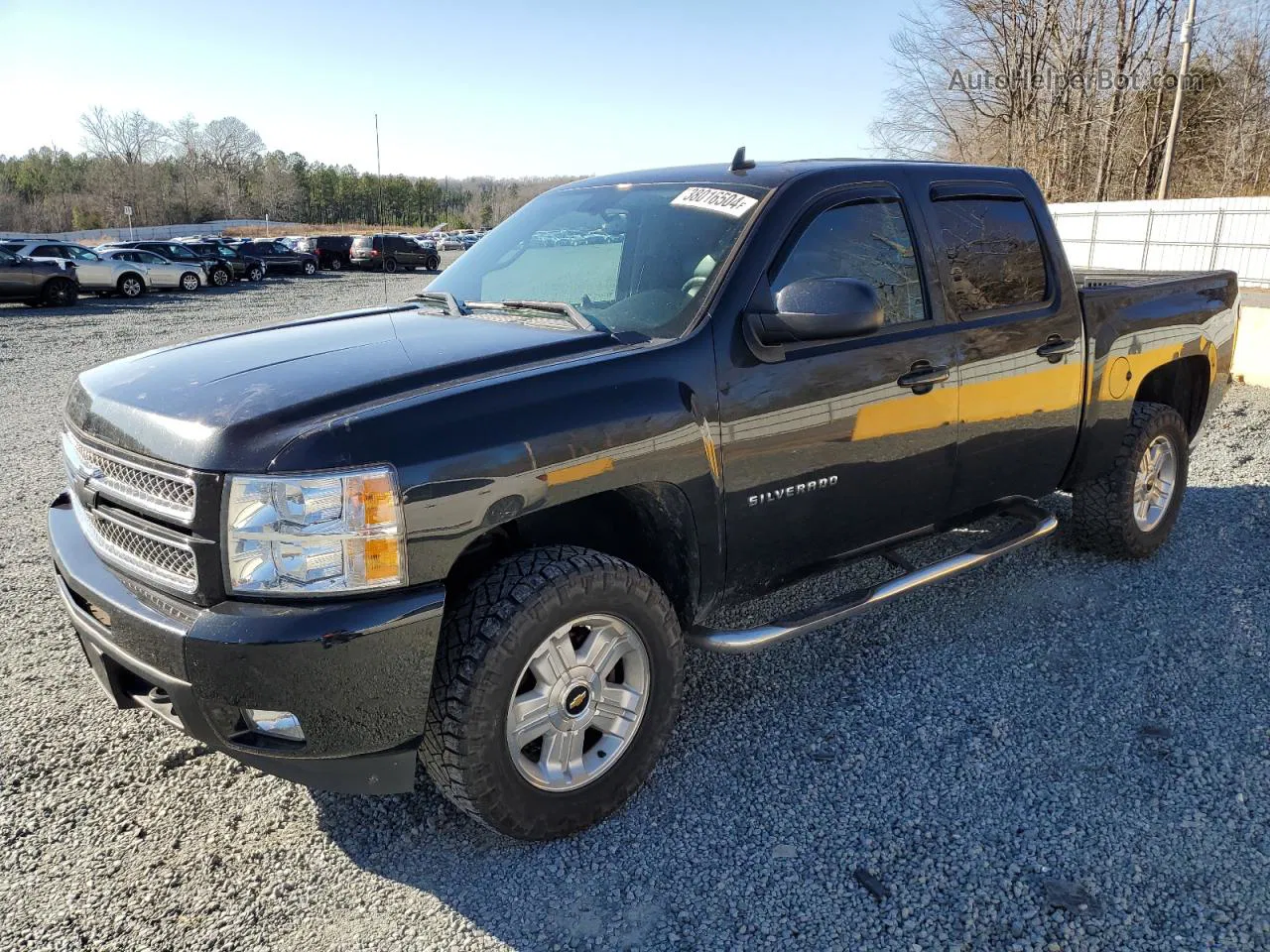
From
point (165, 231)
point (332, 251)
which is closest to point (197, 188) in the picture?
point (165, 231)

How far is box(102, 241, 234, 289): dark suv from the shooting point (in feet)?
94.2

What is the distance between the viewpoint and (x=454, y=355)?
286 cm

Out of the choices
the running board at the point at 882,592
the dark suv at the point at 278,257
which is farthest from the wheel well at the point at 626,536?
the dark suv at the point at 278,257

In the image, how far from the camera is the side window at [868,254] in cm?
335

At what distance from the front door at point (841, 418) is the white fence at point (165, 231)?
7494cm

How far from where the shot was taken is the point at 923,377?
3.56 metres

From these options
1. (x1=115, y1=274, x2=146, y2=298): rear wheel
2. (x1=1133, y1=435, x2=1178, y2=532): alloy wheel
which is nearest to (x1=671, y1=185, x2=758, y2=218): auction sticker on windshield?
(x1=1133, y1=435, x2=1178, y2=532): alloy wheel

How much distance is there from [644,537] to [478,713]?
34.4 inches

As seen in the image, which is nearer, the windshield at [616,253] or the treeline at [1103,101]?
the windshield at [616,253]

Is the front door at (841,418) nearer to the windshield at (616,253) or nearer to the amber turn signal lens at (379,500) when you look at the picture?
the windshield at (616,253)

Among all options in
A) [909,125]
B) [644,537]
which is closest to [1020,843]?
[644,537]

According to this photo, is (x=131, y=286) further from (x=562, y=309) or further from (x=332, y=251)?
(x=562, y=309)

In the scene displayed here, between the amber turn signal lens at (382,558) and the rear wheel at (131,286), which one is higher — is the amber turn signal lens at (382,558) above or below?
above

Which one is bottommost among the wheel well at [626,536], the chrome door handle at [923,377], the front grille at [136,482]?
the wheel well at [626,536]
